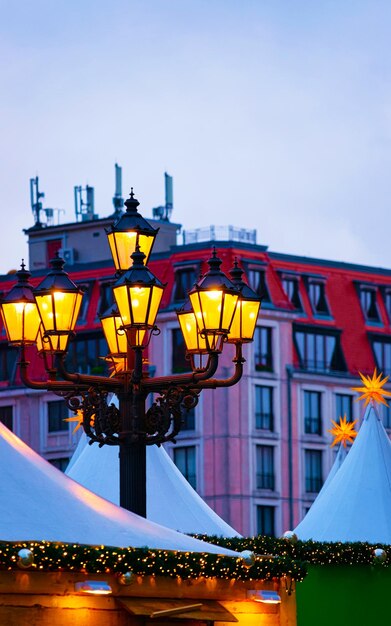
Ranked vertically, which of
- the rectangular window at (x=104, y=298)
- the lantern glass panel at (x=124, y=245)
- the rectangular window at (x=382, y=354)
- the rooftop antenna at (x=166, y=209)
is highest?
the rooftop antenna at (x=166, y=209)

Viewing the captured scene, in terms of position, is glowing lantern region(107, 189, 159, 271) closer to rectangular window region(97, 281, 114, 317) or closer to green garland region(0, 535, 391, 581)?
green garland region(0, 535, 391, 581)

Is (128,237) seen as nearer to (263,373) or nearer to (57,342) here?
(57,342)

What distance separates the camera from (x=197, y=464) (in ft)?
260

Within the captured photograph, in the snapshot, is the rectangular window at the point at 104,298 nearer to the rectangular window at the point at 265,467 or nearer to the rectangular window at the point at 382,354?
the rectangular window at the point at 265,467

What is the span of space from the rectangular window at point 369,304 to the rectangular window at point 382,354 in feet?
3.37

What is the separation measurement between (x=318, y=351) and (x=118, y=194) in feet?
44.1

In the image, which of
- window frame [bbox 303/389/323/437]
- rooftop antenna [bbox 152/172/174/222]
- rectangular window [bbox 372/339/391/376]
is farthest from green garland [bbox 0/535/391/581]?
rooftop antenna [bbox 152/172/174/222]

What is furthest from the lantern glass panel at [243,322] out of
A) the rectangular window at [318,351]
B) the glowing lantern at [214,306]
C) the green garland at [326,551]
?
the rectangular window at [318,351]

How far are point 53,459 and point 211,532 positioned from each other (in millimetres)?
56311

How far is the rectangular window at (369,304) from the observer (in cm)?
8575

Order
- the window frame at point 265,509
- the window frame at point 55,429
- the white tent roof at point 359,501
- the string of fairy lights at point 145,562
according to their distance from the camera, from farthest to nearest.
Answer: the window frame at point 55,429, the window frame at point 265,509, the white tent roof at point 359,501, the string of fairy lights at point 145,562

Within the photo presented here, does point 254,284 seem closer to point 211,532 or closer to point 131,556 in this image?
point 211,532

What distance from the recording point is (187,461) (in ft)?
261

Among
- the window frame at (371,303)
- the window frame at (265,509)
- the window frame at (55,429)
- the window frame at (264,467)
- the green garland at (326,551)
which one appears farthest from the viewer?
the window frame at (371,303)
